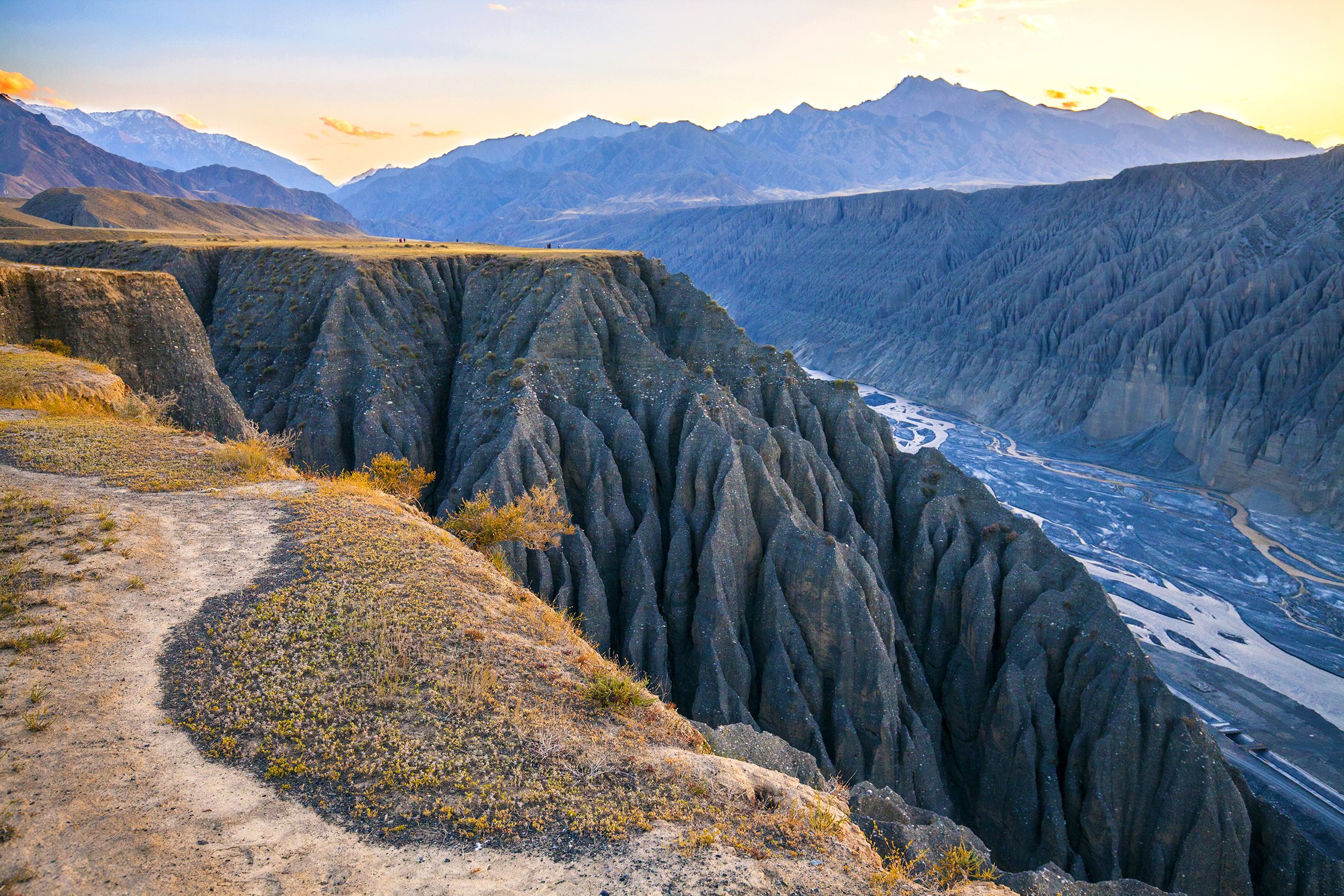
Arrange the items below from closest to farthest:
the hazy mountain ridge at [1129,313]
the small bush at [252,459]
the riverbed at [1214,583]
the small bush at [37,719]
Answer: the small bush at [37,719] < the small bush at [252,459] < the riverbed at [1214,583] < the hazy mountain ridge at [1129,313]

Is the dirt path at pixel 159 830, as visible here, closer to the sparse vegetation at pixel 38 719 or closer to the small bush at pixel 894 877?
the sparse vegetation at pixel 38 719

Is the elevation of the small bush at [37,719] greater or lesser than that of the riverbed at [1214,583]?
greater

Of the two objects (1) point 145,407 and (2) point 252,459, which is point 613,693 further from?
(1) point 145,407

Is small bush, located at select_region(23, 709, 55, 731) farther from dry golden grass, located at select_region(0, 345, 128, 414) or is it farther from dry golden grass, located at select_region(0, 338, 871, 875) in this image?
dry golden grass, located at select_region(0, 345, 128, 414)

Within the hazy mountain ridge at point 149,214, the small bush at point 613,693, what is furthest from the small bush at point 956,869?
the hazy mountain ridge at point 149,214

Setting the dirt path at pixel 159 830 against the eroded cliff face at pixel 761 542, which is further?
the eroded cliff face at pixel 761 542
